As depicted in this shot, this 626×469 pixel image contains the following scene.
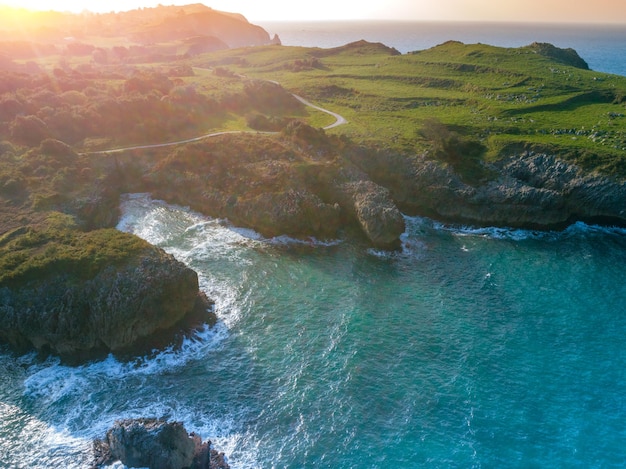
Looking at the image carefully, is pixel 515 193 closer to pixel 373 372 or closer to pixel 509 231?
pixel 509 231

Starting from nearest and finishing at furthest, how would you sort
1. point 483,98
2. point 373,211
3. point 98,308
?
1. point 98,308
2. point 373,211
3. point 483,98

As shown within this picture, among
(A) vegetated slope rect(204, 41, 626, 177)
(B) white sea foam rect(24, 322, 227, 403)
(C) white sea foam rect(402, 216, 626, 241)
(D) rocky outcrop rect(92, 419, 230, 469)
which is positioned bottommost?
(B) white sea foam rect(24, 322, 227, 403)

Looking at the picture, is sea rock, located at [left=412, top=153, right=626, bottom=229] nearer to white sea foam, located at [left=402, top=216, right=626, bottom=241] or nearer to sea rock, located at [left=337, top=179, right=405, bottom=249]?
white sea foam, located at [left=402, top=216, right=626, bottom=241]

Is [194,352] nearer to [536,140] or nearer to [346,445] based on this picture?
[346,445]

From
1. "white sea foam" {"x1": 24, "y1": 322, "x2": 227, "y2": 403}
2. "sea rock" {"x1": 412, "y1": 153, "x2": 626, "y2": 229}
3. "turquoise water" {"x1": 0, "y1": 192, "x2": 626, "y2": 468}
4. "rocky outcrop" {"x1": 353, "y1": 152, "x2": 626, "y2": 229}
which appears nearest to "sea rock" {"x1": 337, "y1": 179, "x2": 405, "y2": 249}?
"turquoise water" {"x1": 0, "y1": 192, "x2": 626, "y2": 468}

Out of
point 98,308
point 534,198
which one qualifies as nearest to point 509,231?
point 534,198
